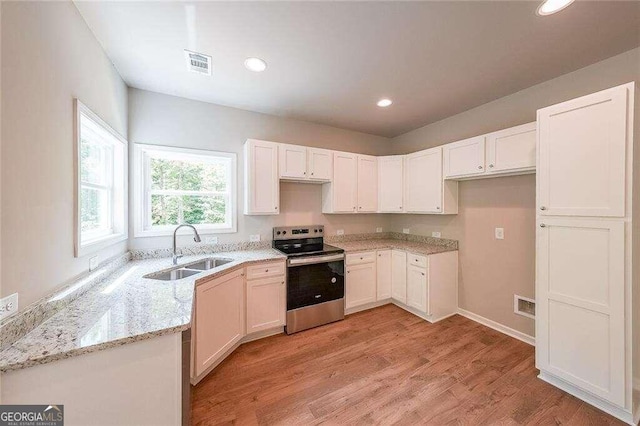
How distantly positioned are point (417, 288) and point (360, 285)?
0.74 m

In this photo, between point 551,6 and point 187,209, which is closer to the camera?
point 551,6

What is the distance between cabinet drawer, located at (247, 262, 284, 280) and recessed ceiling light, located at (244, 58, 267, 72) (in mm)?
1915

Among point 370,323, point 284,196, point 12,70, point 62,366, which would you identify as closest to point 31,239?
point 62,366

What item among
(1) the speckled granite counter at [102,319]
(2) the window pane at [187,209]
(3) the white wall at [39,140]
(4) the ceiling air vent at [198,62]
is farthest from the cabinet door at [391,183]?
(3) the white wall at [39,140]

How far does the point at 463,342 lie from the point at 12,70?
12.6ft

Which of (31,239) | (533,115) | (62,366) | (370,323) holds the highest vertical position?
(533,115)

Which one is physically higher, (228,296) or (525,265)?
(525,265)

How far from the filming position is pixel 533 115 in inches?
93.6

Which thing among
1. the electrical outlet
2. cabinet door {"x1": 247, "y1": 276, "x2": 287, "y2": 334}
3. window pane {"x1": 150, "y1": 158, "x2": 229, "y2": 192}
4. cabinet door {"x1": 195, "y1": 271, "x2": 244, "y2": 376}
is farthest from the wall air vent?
the electrical outlet

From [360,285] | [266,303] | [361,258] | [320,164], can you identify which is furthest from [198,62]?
[360,285]

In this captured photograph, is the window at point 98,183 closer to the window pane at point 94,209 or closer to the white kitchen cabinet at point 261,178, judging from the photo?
the window pane at point 94,209

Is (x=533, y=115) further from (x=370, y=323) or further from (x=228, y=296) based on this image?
(x=228, y=296)

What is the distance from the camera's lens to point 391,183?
3.56m

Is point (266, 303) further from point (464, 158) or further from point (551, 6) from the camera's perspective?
point (551, 6)
